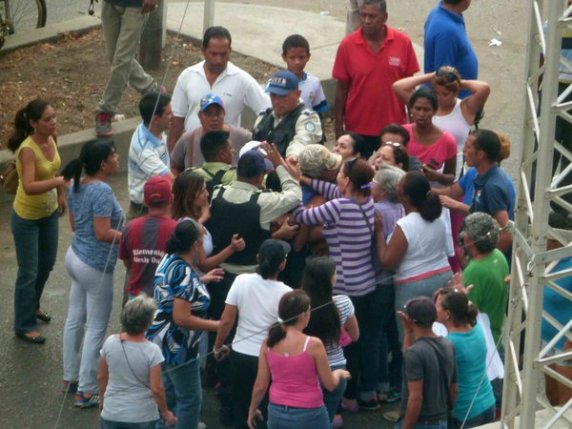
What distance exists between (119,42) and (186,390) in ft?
16.2

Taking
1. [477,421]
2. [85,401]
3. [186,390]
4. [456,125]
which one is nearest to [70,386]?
[85,401]

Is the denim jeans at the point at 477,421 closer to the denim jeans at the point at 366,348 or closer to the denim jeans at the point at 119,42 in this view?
the denim jeans at the point at 366,348

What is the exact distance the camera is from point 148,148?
8.80 m

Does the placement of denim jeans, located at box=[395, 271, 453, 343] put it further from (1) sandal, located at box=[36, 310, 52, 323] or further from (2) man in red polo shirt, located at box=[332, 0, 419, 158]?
(1) sandal, located at box=[36, 310, 52, 323]

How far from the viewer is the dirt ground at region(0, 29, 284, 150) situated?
1244 centimetres

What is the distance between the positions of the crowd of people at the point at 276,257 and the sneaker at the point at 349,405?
0.5 inches

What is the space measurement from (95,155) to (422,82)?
2.76 m

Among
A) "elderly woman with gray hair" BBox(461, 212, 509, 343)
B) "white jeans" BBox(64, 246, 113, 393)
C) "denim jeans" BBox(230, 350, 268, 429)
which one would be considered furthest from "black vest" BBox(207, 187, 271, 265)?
"elderly woman with gray hair" BBox(461, 212, 509, 343)

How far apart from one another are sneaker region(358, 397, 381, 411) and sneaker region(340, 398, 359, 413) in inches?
1.4

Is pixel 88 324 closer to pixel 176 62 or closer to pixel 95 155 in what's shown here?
pixel 95 155

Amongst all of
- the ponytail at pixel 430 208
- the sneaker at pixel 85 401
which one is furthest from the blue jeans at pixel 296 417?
the sneaker at pixel 85 401

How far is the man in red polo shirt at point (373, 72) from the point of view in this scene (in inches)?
406

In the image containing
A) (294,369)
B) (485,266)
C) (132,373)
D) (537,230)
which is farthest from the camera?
(485,266)

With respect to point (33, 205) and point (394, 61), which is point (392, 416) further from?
point (394, 61)
